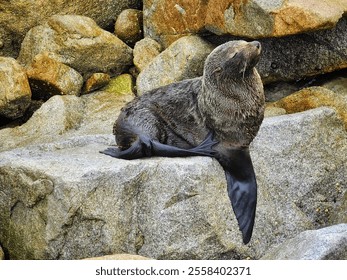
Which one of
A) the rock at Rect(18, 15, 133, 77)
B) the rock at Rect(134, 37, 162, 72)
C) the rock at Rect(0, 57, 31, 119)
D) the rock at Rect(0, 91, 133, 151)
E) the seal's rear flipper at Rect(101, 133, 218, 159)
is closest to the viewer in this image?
the seal's rear flipper at Rect(101, 133, 218, 159)

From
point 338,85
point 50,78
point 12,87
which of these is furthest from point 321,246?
point 50,78

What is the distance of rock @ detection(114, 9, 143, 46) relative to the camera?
1301 cm

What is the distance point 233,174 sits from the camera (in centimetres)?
842

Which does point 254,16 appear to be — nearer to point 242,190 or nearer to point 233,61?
point 233,61

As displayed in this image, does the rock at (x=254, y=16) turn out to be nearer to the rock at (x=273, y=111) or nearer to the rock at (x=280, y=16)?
the rock at (x=280, y=16)

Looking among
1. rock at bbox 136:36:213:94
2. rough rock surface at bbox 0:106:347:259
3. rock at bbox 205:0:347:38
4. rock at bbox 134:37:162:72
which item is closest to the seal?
rough rock surface at bbox 0:106:347:259

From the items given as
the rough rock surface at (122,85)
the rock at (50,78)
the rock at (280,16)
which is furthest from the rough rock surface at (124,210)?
the rough rock surface at (122,85)

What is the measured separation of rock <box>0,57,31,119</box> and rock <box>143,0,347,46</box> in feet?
7.26

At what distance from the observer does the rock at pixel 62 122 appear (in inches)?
434

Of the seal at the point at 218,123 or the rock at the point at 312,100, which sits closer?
the seal at the point at 218,123

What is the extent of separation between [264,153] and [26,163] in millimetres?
2312

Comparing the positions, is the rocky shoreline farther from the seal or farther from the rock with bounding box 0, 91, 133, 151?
the seal

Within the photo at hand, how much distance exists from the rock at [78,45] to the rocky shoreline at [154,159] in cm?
2

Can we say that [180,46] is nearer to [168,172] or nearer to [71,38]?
[71,38]
